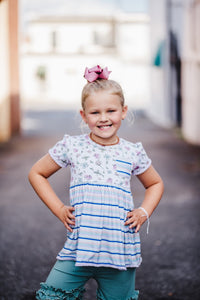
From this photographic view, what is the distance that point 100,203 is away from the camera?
2.70 m

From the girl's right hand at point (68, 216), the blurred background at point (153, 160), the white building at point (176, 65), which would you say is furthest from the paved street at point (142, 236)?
the white building at point (176, 65)

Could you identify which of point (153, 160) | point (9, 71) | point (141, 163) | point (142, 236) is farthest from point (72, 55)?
point (141, 163)

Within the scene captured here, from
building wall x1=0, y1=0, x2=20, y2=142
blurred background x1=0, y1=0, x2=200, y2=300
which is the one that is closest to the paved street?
blurred background x1=0, y1=0, x2=200, y2=300

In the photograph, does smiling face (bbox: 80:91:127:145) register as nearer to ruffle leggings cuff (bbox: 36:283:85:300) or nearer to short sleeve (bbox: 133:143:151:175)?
short sleeve (bbox: 133:143:151:175)

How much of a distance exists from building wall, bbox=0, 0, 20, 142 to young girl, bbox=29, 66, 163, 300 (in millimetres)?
11761

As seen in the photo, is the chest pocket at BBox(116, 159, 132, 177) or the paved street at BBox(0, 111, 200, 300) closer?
the chest pocket at BBox(116, 159, 132, 177)

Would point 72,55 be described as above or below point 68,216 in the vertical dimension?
above

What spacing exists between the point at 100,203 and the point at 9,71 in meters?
13.5

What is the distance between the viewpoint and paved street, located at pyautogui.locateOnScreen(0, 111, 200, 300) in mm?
4324

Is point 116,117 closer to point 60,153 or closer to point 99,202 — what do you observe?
point 60,153

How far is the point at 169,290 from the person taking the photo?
4234 mm

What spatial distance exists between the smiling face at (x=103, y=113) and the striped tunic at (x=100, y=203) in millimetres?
81

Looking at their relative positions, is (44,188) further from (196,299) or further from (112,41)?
(112,41)

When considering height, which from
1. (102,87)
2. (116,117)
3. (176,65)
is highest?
(176,65)
